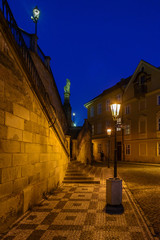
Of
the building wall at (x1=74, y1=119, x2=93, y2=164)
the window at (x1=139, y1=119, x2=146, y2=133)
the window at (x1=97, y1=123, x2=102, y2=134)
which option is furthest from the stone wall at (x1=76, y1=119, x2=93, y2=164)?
the window at (x1=97, y1=123, x2=102, y2=134)

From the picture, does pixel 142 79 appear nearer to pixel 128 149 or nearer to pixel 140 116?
pixel 140 116

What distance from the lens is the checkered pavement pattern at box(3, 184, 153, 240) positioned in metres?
4.07

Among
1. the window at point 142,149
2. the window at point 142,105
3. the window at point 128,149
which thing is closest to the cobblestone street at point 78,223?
the window at point 142,149

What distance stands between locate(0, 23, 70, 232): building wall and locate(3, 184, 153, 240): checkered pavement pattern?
405mm

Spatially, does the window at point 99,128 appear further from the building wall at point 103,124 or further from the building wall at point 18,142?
the building wall at point 18,142

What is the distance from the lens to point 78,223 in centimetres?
478

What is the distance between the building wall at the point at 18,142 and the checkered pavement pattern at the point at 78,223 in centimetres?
41

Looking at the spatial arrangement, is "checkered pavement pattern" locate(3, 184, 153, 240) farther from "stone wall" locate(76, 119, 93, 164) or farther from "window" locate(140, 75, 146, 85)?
"window" locate(140, 75, 146, 85)

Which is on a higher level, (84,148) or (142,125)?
(142,125)

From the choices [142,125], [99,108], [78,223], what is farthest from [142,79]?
[78,223]

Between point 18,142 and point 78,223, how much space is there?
260 cm

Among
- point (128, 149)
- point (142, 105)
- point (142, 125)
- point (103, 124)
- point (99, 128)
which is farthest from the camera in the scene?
point (99, 128)

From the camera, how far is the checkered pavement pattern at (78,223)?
13.4 ft

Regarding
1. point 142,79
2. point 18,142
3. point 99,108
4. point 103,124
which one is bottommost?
point 18,142
